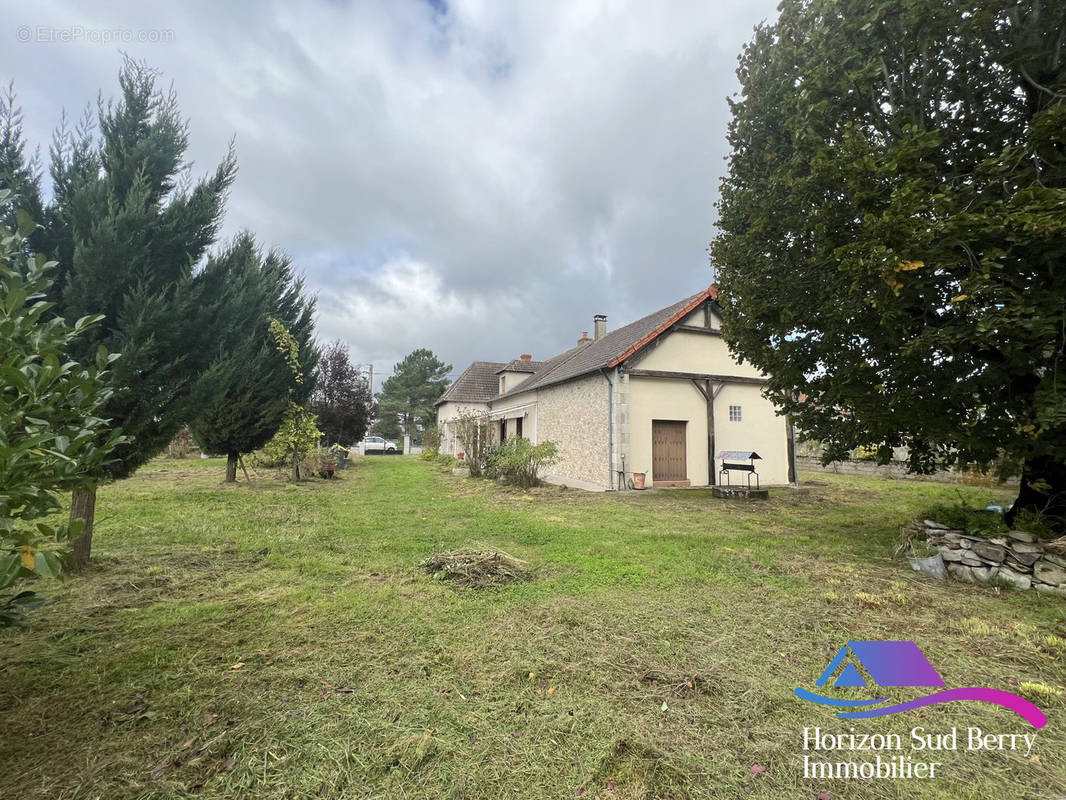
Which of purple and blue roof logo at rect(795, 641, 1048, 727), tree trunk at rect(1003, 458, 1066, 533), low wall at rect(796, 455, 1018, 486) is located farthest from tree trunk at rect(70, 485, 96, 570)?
low wall at rect(796, 455, 1018, 486)

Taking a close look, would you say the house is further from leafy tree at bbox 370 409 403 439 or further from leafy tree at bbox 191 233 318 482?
leafy tree at bbox 370 409 403 439

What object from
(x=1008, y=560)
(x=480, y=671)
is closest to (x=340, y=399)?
(x=480, y=671)

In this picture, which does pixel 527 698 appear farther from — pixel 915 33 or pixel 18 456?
pixel 915 33

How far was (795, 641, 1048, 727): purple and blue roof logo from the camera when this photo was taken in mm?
2588

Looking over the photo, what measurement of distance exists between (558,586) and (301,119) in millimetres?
9696

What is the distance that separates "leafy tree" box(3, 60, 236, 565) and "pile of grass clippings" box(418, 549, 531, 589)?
3466 mm

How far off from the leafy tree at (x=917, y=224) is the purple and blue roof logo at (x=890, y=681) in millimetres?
2693

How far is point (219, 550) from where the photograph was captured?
225 inches

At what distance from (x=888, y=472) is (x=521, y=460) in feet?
46.2

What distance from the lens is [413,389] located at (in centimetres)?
4791

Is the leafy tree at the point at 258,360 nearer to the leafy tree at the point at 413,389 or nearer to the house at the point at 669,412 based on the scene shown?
the house at the point at 669,412

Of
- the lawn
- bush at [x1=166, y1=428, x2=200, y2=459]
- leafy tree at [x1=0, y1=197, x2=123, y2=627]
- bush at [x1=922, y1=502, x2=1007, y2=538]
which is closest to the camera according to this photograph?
leafy tree at [x1=0, y1=197, x2=123, y2=627]

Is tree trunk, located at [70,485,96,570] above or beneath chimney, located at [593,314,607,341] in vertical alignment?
beneath

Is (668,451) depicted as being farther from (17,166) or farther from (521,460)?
(17,166)
